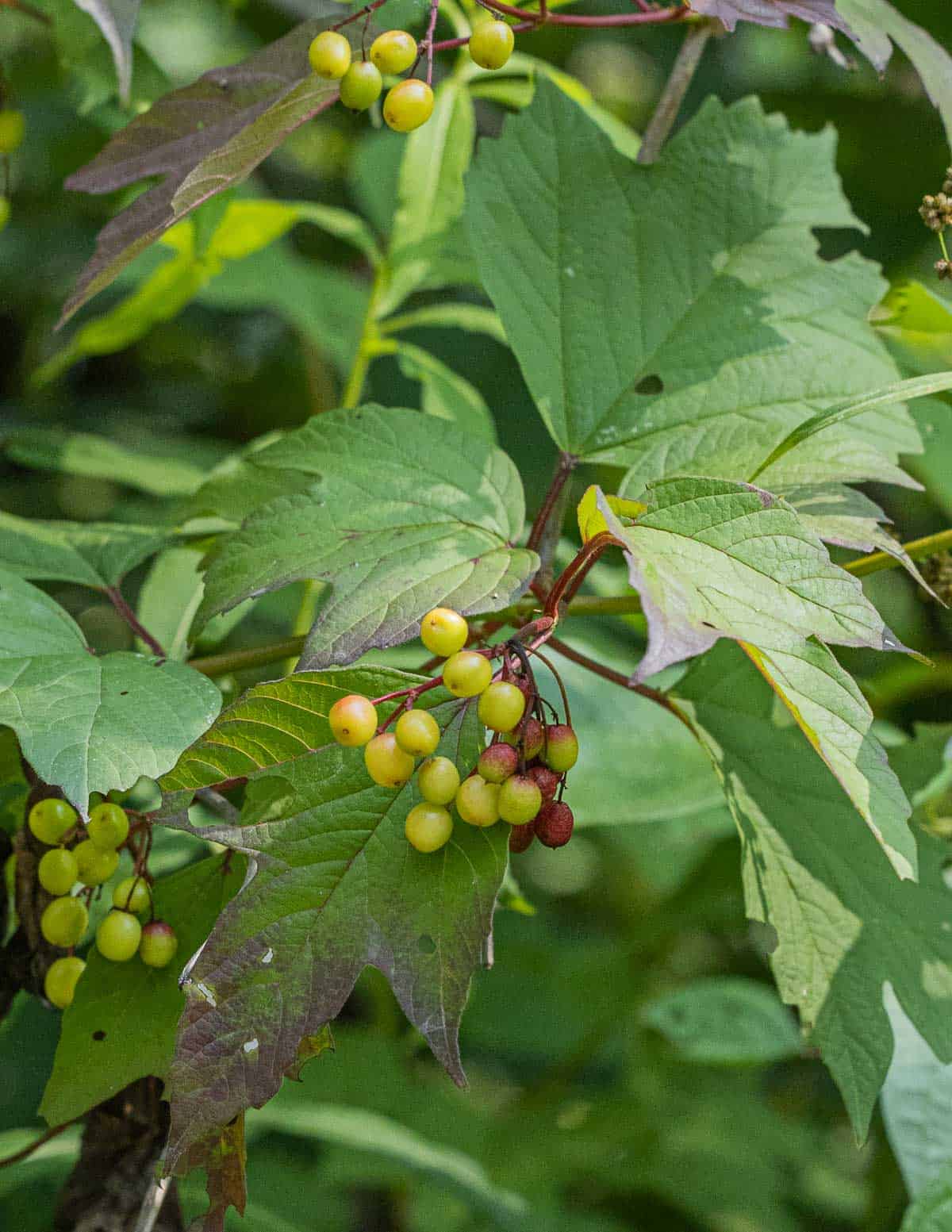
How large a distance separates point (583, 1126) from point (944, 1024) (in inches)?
38.9

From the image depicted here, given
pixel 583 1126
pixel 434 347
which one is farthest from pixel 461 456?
pixel 434 347

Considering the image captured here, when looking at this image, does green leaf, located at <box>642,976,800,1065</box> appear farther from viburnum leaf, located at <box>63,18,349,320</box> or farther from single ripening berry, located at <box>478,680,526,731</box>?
viburnum leaf, located at <box>63,18,349,320</box>

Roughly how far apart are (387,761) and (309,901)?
82mm

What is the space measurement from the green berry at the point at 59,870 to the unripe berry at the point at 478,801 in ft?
0.84

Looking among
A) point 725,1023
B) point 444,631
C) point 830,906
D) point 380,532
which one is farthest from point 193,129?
point 725,1023

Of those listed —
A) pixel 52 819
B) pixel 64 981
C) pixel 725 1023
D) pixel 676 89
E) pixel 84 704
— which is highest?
pixel 676 89

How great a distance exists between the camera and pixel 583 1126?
5.38 feet

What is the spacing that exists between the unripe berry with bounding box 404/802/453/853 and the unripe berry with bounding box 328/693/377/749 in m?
0.05

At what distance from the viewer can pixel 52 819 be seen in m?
0.70

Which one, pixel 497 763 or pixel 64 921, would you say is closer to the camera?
pixel 497 763

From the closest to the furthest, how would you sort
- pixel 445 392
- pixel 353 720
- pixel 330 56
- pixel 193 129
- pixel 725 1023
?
pixel 353 720
pixel 330 56
pixel 193 129
pixel 445 392
pixel 725 1023

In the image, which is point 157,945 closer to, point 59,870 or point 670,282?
point 59,870

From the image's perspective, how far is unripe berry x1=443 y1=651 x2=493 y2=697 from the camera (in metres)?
0.60

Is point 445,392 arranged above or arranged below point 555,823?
below
